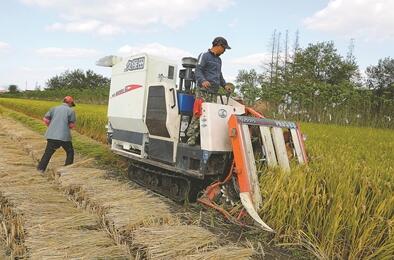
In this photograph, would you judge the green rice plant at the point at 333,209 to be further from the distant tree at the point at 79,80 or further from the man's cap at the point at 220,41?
the distant tree at the point at 79,80

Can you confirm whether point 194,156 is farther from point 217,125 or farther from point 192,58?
point 192,58

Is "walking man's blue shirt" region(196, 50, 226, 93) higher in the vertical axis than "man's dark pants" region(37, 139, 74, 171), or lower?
higher

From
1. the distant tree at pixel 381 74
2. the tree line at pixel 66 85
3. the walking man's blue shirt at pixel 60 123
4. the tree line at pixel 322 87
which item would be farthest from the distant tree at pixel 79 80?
the walking man's blue shirt at pixel 60 123

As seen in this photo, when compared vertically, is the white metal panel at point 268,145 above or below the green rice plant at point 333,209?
above

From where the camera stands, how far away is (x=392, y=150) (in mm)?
7062

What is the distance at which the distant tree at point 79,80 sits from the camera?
65562mm

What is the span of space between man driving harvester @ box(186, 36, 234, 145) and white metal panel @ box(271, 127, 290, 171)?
3.09ft

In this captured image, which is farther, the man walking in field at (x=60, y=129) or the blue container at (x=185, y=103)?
the man walking in field at (x=60, y=129)

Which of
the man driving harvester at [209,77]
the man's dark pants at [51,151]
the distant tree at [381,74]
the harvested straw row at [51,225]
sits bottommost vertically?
the harvested straw row at [51,225]

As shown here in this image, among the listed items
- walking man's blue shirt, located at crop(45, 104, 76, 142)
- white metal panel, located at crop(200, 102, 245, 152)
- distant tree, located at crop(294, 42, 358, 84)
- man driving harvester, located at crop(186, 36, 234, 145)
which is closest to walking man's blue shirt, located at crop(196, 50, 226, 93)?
man driving harvester, located at crop(186, 36, 234, 145)

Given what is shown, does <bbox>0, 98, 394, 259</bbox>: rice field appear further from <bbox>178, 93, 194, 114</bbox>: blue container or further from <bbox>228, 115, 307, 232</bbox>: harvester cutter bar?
<bbox>178, 93, 194, 114</bbox>: blue container

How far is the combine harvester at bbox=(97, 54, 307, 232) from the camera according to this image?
4.49m

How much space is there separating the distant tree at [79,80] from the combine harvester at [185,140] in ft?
191

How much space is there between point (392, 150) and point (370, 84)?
3485 centimetres
